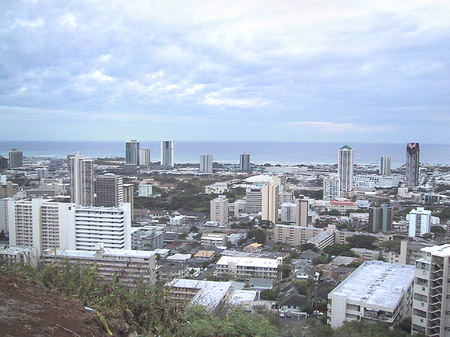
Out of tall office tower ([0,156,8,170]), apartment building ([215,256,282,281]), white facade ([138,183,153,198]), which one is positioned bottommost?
apartment building ([215,256,282,281])

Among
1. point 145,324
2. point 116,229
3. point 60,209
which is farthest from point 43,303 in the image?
point 60,209

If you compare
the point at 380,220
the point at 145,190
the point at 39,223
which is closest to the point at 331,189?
the point at 380,220

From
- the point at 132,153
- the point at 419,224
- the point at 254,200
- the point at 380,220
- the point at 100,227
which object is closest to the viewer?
the point at 100,227

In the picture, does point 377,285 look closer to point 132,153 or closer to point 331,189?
point 331,189

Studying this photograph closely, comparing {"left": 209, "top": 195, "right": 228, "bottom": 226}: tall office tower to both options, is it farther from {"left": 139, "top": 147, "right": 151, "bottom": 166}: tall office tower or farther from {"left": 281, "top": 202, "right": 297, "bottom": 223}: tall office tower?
{"left": 139, "top": 147, "right": 151, "bottom": 166}: tall office tower

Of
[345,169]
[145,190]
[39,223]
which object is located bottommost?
[145,190]

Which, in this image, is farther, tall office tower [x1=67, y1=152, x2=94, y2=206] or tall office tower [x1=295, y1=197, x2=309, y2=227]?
tall office tower [x1=295, y1=197, x2=309, y2=227]

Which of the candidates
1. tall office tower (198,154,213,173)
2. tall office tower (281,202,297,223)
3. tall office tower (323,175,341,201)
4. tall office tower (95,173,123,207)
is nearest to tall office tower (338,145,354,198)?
tall office tower (323,175,341,201)
